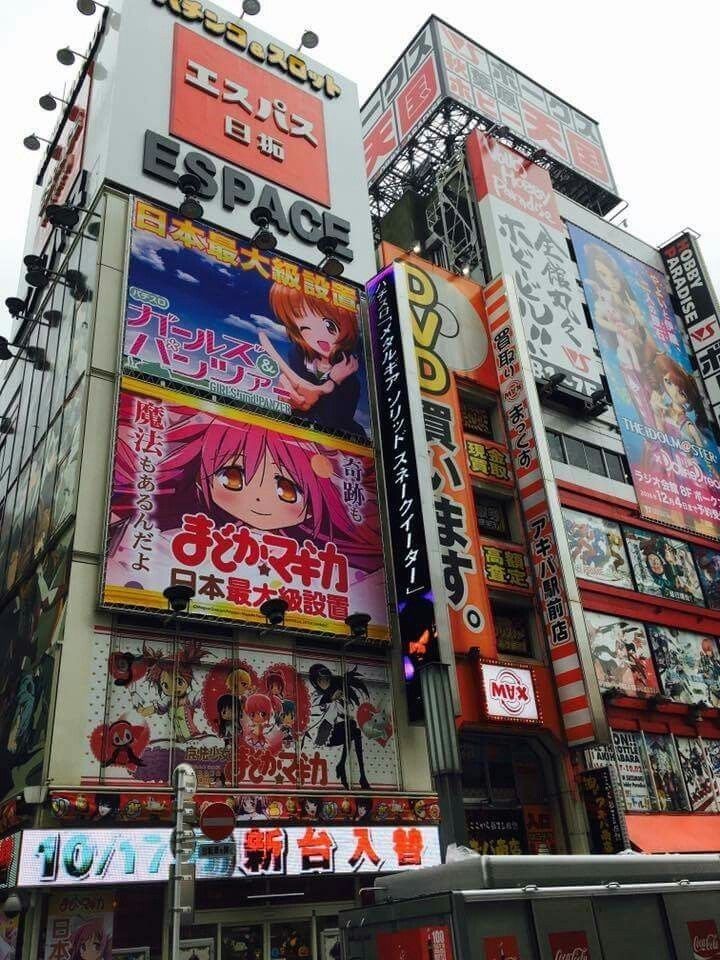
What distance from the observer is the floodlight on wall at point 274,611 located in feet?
64.4

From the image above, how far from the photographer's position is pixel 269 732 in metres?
19.0

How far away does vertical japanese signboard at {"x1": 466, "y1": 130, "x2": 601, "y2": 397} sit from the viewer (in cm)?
3259

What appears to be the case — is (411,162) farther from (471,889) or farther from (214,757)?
(471,889)

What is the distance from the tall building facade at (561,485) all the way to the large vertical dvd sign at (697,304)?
0.34 ft

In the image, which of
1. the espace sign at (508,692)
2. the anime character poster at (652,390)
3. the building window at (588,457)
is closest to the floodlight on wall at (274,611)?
the espace sign at (508,692)

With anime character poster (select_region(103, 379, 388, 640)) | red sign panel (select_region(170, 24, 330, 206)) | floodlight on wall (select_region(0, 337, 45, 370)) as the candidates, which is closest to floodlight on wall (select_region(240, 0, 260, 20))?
red sign panel (select_region(170, 24, 330, 206))

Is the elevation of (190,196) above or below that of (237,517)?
above

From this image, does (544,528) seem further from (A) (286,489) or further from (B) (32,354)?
(B) (32,354)

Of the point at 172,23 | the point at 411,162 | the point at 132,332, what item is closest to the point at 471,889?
the point at 132,332

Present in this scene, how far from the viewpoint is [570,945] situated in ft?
27.8

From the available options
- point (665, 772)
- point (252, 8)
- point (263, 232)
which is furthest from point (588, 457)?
point (252, 8)

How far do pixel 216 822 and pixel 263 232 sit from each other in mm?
19373

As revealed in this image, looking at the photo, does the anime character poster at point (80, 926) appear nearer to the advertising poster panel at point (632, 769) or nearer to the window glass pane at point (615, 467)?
the advertising poster panel at point (632, 769)

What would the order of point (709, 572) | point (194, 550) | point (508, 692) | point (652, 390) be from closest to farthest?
point (194, 550), point (508, 692), point (709, 572), point (652, 390)
